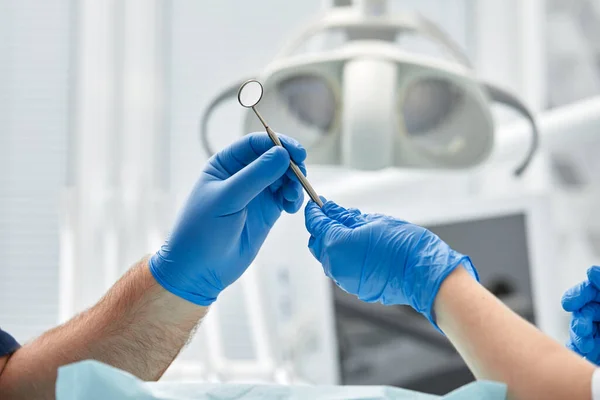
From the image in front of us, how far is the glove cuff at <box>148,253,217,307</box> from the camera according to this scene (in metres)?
1.20

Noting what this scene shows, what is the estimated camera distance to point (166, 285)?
1.21 metres

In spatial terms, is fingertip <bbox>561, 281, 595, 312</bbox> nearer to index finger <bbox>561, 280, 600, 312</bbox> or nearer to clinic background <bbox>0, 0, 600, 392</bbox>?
index finger <bbox>561, 280, 600, 312</bbox>

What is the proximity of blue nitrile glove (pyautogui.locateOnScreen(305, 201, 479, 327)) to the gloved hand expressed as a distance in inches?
10.3

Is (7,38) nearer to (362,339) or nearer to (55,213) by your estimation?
(55,213)

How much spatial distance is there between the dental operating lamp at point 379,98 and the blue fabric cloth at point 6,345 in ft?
2.06

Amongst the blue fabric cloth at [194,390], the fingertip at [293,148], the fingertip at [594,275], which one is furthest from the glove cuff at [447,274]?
the fingertip at [293,148]

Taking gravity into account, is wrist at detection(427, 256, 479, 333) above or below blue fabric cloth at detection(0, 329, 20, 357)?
above

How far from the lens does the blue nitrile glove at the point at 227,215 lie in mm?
1112

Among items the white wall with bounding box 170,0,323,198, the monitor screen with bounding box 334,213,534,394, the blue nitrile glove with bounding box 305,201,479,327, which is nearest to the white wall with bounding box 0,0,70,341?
the white wall with bounding box 170,0,323,198

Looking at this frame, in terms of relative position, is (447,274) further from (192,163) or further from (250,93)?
(192,163)

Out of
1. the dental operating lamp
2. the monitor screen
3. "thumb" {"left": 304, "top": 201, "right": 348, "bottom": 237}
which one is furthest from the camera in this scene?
the monitor screen

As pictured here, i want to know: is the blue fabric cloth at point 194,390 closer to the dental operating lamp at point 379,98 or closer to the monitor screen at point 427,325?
the dental operating lamp at point 379,98

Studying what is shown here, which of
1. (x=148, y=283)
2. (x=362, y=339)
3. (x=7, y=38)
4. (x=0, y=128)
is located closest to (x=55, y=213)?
(x=0, y=128)

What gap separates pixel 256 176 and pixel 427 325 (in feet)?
4.59
